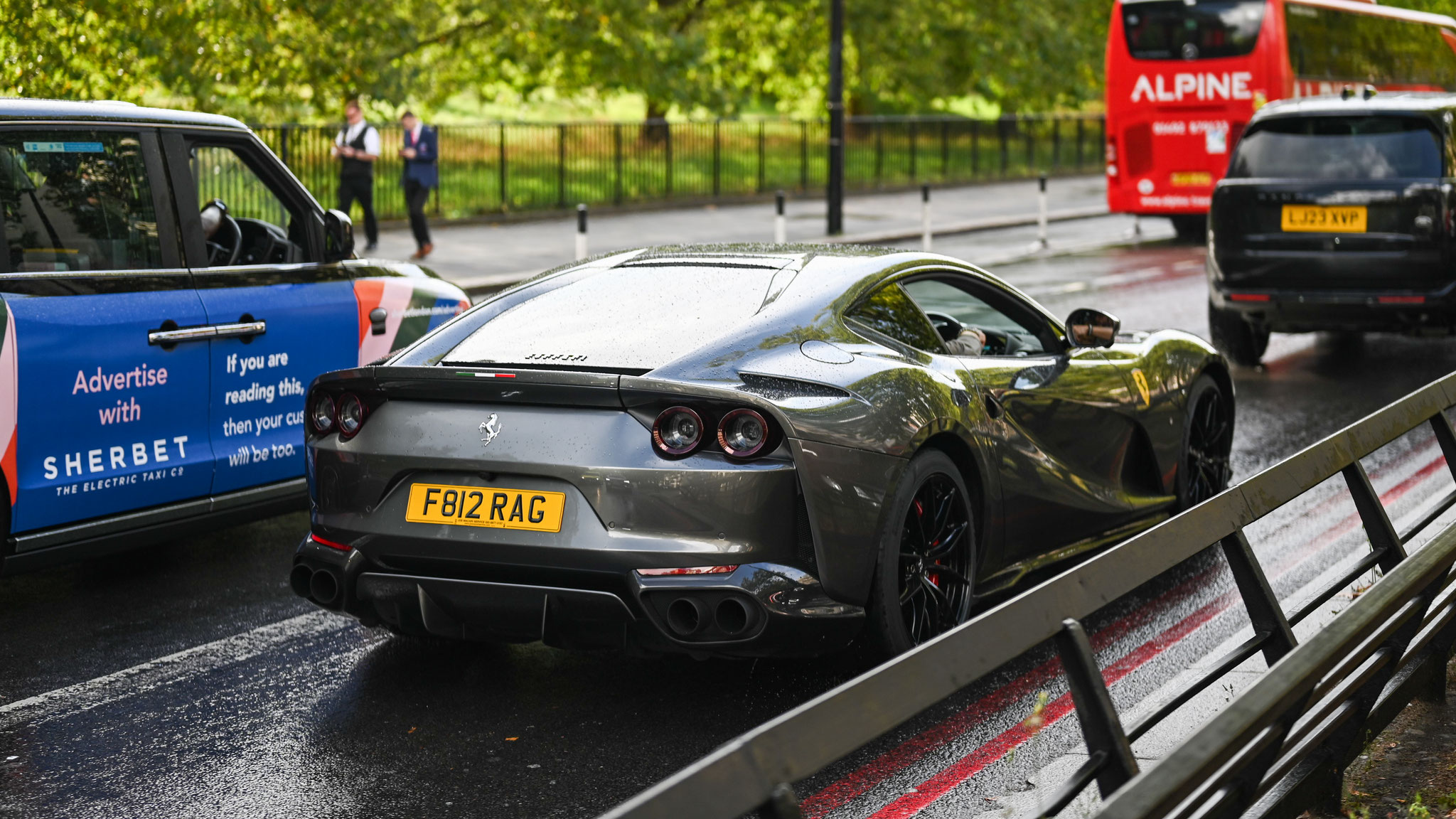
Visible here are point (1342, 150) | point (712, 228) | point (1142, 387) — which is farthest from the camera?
point (712, 228)

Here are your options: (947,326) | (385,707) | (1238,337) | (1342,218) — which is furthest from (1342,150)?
(385,707)

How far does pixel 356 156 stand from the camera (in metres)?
20.9

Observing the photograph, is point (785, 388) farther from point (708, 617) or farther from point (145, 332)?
point (145, 332)

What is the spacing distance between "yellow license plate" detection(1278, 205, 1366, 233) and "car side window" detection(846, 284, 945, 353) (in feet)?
22.7

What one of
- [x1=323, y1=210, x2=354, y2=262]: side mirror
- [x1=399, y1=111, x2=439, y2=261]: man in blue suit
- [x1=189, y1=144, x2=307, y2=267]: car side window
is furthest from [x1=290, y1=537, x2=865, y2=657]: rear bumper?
[x1=399, y1=111, x2=439, y2=261]: man in blue suit

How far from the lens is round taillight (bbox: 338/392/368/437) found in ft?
Answer: 16.6

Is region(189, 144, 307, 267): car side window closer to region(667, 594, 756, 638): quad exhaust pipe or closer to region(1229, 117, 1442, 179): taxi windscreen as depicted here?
region(667, 594, 756, 638): quad exhaust pipe

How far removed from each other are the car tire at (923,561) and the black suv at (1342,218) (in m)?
7.22

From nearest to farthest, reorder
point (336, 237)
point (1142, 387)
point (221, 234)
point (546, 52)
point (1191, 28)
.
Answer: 1. point (1142, 387)
2. point (336, 237)
3. point (221, 234)
4. point (1191, 28)
5. point (546, 52)

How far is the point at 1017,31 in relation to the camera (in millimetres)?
42531

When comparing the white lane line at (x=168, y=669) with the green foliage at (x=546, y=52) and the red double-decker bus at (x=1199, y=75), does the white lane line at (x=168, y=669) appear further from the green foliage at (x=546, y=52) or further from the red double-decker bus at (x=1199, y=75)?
the red double-decker bus at (x=1199, y=75)

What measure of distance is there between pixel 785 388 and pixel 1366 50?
2390 centimetres

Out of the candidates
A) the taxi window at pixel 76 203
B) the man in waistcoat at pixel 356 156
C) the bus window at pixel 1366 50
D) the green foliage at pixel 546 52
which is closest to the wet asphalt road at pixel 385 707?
the taxi window at pixel 76 203

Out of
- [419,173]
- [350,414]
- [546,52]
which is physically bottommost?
[350,414]
